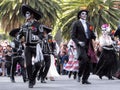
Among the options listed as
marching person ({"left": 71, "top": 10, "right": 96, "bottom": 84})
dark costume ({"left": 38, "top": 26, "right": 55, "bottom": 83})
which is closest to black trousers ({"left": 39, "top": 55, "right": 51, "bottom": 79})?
dark costume ({"left": 38, "top": 26, "right": 55, "bottom": 83})

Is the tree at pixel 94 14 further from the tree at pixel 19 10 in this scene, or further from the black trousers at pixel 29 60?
the black trousers at pixel 29 60

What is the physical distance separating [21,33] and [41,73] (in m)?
2.84

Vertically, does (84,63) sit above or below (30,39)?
below

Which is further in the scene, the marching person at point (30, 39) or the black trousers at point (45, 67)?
the black trousers at point (45, 67)

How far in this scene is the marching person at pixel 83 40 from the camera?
538 inches

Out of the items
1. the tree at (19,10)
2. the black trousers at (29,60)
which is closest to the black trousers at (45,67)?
the black trousers at (29,60)

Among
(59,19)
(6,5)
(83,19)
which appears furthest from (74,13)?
(83,19)

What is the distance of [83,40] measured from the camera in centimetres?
1388

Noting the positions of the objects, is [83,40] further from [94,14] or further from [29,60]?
[94,14]

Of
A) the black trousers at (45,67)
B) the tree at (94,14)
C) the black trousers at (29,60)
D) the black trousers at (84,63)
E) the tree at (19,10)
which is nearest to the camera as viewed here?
the black trousers at (29,60)

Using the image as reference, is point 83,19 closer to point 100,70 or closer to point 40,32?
point 40,32

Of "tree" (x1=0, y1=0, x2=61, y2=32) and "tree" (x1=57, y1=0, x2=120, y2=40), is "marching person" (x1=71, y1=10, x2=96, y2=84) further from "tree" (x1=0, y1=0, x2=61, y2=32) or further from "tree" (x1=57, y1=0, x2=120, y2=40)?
"tree" (x1=57, y1=0, x2=120, y2=40)

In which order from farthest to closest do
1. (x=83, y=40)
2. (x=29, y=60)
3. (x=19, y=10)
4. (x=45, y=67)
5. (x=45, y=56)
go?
1. (x=19, y=10)
2. (x=45, y=67)
3. (x=45, y=56)
4. (x=83, y=40)
5. (x=29, y=60)

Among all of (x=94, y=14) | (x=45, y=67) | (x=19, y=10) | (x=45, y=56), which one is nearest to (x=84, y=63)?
(x=45, y=56)
